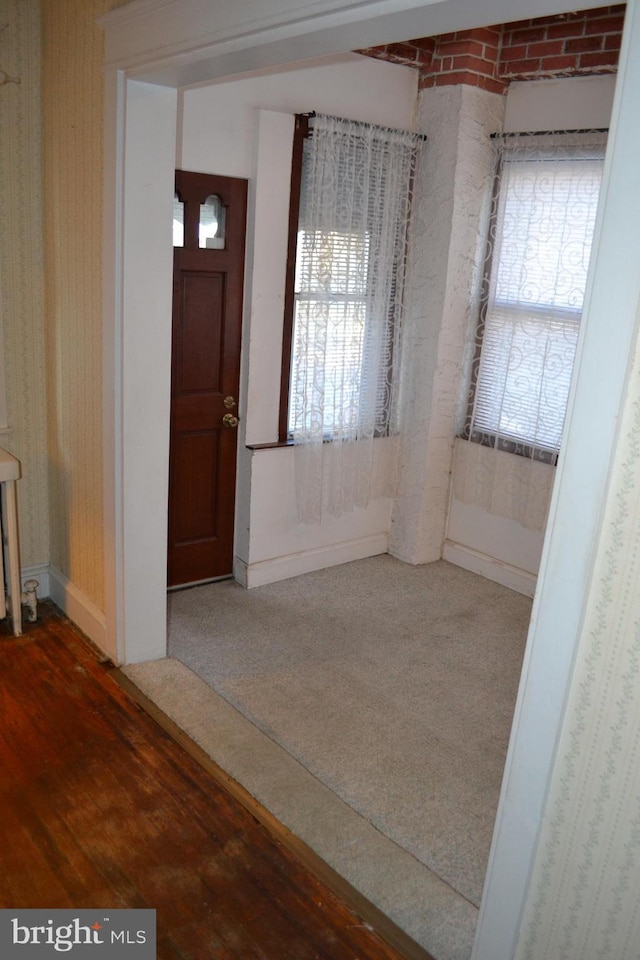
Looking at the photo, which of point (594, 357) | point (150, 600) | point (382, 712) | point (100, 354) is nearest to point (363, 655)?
point (382, 712)

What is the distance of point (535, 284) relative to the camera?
4004 mm

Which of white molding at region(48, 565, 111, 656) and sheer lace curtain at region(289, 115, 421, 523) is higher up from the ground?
sheer lace curtain at region(289, 115, 421, 523)

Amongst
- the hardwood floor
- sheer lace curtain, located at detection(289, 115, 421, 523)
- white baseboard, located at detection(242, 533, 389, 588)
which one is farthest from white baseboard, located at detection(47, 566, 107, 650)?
sheer lace curtain, located at detection(289, 115, 421, 523)

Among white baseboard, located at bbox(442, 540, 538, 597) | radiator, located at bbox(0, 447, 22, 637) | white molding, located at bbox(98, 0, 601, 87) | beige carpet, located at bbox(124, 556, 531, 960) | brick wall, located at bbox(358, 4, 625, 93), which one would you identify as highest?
brick wall, located at bbox(358, 4, 625, 93)

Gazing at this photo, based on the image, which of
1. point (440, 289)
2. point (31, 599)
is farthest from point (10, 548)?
point (440, 289)

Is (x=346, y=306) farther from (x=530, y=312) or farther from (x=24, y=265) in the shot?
(x=24, y=265)

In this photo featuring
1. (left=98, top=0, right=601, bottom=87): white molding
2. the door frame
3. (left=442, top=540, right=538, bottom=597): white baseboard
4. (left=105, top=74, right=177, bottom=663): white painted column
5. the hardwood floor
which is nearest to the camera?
the door frame

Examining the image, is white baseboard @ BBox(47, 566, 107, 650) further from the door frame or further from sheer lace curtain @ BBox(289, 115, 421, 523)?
sheer lace curtain @ BBox(289, 115, 421, 523)

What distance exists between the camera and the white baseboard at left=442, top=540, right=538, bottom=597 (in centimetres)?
435

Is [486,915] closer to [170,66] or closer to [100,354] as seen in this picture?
[100,354]

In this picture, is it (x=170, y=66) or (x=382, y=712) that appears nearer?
(x=170, y=66)

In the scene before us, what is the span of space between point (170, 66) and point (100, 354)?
1.06 m

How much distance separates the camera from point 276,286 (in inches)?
153

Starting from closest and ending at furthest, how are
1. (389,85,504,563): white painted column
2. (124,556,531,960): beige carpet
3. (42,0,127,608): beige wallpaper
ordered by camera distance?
(124,556,531,960): beige carpet < (42,0,127,608): beige wallpaper < (389,85,504,563): white painted column
